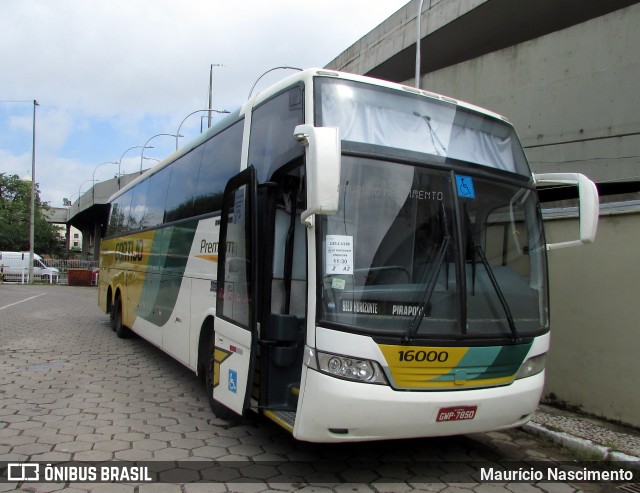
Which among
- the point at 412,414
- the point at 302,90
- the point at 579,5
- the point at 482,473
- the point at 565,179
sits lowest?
the point at 482,473

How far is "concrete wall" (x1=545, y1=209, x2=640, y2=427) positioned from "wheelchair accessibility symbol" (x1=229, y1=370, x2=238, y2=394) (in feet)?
12.8

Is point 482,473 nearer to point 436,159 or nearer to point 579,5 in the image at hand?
point 436,159

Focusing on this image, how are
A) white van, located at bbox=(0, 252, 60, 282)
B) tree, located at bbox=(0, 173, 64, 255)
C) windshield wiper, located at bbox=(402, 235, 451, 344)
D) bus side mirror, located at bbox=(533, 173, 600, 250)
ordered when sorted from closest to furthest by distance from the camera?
windshield wiper, located at bbox=(402, 235, 451, 344)
bus side mirror, located at bbox=(533, 173, 600, 250)
white van, located at bbox=(0, 252, 60, 282)
tree, located at bbox=(0, 173, 64, 255)

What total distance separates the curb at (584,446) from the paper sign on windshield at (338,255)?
2.93 metres

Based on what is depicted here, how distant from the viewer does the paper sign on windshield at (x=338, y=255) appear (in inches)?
155

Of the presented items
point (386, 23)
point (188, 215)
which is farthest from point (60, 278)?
point (188, 215)

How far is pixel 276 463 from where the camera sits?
4562 millimetres

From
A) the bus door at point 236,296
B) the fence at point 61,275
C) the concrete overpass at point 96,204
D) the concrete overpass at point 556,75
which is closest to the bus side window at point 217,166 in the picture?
the bus door at point 236,296

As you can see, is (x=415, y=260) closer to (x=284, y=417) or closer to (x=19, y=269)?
(x=284, y=417)

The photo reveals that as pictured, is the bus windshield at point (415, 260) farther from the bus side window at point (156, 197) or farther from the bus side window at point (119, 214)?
the bus side window at point (119, 214)

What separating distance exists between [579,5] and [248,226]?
13.2m

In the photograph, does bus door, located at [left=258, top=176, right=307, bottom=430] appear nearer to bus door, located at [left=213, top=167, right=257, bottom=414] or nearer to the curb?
bus door, located at [left=213, top=167, right=257, bottom=414]

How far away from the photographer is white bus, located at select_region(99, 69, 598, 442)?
384 cm

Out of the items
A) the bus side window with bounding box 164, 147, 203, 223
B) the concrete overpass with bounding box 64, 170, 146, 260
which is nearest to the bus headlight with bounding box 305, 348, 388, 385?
the bus side window with bounding box 164, 147, 203, 223
